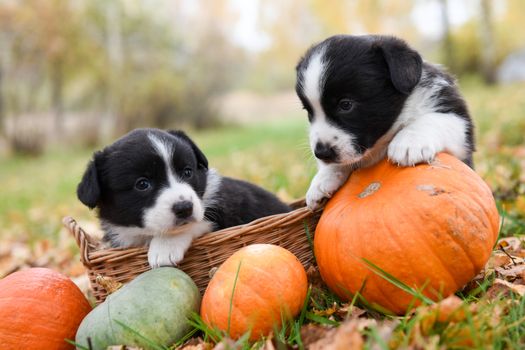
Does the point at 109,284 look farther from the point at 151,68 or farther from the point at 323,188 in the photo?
the point at 151,68

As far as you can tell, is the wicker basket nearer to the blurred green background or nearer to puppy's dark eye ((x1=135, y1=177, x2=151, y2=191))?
puppy's dark eye ((x1=135, y1=177, x2=151, y2=191))

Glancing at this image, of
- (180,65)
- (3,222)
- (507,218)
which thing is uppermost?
(507,218)

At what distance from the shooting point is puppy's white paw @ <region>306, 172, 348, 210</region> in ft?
9.55

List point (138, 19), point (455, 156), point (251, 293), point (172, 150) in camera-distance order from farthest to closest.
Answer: point (138, 19) → point (172, 150) → point (455, 156) → point (251, 293)

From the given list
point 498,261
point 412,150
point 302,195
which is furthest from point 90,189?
point 302,195

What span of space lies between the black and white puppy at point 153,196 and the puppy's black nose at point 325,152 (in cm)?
71

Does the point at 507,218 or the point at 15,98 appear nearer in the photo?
the point at 507,218

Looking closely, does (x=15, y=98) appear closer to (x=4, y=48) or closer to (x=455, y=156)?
(x=4, y=48)

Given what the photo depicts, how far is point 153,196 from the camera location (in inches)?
113

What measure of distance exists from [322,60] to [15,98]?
17.5 metres

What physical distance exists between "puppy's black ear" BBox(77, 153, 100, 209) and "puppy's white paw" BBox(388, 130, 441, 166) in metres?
1.60

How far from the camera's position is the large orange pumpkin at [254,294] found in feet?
7.30

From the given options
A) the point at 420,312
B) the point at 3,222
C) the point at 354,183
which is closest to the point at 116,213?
the point at 354,183

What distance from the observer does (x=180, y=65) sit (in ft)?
75.7
